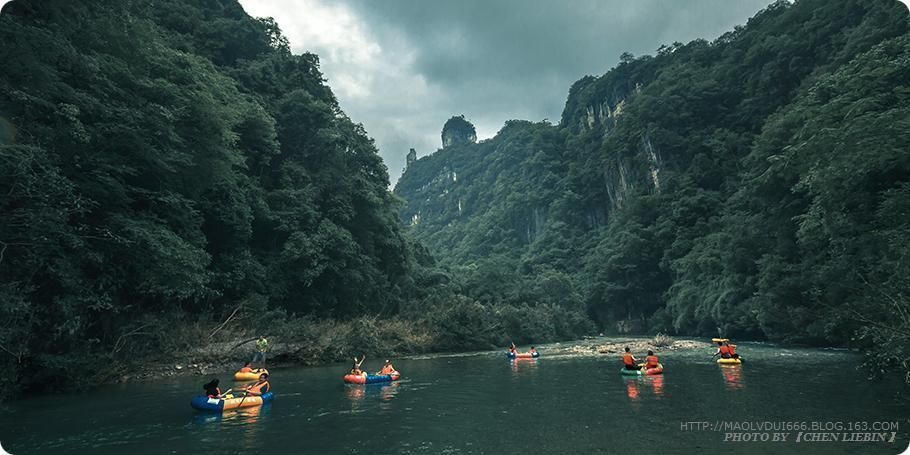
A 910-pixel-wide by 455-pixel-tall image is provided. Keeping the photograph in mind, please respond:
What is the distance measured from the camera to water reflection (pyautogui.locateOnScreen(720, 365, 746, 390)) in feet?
51.4

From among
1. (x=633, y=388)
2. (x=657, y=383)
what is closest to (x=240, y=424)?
(x=633, y=388)

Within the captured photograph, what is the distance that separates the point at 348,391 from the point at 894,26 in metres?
39.5

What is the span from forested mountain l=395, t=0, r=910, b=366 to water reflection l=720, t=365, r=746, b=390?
11.3 feet

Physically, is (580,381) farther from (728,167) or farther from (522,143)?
(522,143)

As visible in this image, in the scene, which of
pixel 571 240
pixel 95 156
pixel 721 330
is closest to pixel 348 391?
pixel 95 156

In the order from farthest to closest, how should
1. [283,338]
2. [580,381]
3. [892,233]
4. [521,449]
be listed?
[283,338] → [580,381] → [892,233] → [521,449]

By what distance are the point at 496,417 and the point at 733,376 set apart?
10671 millimetres

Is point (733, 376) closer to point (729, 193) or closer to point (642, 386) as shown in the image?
point (642, 386)

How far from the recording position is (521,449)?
9211 millimetres

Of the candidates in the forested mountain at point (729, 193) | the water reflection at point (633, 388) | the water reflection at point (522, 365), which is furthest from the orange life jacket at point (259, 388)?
the forested mountain at point (729, 193)

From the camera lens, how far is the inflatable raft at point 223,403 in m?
12.6

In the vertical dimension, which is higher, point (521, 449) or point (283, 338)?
point (283, 338)

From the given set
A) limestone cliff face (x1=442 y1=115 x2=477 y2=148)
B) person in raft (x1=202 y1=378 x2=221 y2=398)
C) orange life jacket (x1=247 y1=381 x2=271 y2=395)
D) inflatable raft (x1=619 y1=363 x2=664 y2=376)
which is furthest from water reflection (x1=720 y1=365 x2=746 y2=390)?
limestone cliff face (x1=442 y1=115 x2=477 y2=148)

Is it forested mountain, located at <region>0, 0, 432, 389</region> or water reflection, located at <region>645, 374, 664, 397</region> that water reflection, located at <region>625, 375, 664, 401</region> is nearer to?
water reflection, located at <region>645, 374, 664, 397</region>
